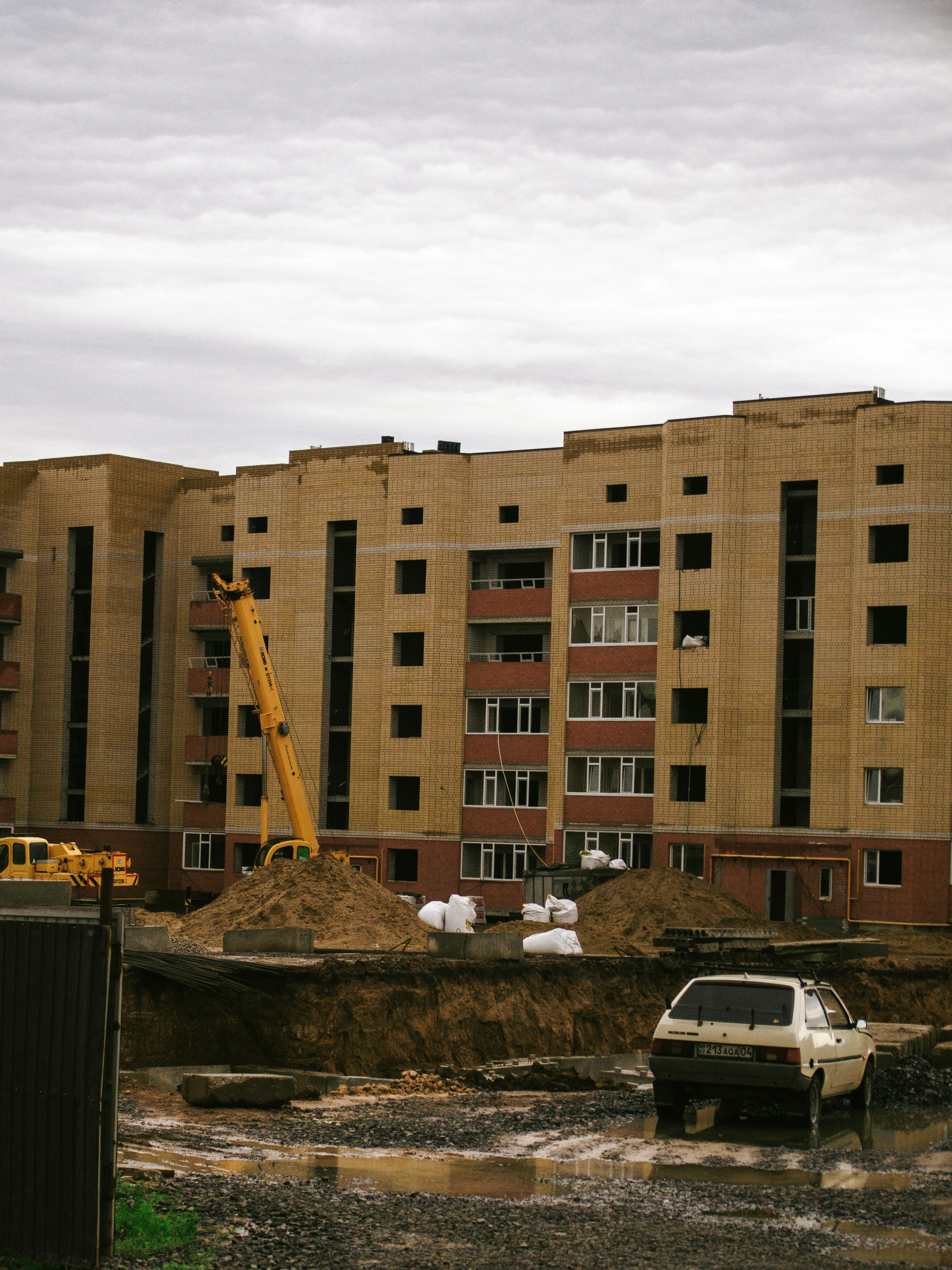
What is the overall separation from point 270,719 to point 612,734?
36.7 feet

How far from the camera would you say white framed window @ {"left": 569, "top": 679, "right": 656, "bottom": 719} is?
157ft

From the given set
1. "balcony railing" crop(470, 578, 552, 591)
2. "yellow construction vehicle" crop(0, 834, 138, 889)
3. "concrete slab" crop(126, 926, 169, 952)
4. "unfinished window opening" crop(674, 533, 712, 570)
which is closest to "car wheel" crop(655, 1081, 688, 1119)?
"concrete slab" crop(126, 926, 169, 952)

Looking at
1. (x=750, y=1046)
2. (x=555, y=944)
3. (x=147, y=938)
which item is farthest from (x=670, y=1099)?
(x=555, y=944)

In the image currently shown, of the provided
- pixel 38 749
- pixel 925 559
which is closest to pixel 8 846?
pixel 38 749

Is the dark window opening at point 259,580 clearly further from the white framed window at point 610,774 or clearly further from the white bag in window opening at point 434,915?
the white bag in window opening at point 434,915

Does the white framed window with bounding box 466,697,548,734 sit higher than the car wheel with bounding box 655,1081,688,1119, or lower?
higher

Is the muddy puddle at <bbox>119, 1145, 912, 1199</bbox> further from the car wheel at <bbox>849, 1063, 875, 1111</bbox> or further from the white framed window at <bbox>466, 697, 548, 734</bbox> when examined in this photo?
the white framed window at <bbox>466, 697, 548, 734</bbox>

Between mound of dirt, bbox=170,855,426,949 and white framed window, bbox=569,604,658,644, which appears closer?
mound of dirt, bbox=170,855,426,949

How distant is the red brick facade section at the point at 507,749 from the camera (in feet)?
163

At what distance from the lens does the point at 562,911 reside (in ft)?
120

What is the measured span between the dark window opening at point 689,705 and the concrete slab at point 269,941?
21191mm

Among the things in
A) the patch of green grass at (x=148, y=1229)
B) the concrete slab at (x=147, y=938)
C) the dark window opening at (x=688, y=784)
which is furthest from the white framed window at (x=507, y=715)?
the patch of green grass at (x=148, y=1229)

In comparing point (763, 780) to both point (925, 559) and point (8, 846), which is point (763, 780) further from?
point (8, 846)

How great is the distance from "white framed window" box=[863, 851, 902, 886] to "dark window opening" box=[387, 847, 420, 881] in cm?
1474
